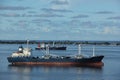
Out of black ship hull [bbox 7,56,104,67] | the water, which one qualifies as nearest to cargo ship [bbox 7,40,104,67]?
black ship hull [bbox 7,56,104,67]

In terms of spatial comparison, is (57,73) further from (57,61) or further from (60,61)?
(57,61)

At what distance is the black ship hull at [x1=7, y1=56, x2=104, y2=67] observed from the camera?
68625mm

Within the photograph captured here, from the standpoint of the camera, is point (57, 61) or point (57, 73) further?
point (57, 61)

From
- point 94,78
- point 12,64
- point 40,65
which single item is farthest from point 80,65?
point 94,78

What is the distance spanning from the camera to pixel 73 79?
46.5 meters

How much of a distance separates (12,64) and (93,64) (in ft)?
44.4

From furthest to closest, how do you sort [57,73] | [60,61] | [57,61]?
[57,61], [60,61], [57,73]

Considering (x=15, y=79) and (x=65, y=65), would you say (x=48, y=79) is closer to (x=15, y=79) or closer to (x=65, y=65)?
(x=15, y=79)

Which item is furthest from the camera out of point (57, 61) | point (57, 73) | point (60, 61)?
point (57, 61)

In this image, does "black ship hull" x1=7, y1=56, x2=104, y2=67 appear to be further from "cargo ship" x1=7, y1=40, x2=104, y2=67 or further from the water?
the water

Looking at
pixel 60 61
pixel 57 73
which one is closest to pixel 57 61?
pixel 60 61

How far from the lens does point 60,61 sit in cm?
6881

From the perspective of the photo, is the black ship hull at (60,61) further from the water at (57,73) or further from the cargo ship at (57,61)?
the water at (57,73)

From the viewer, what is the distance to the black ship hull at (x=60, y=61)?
225ft
